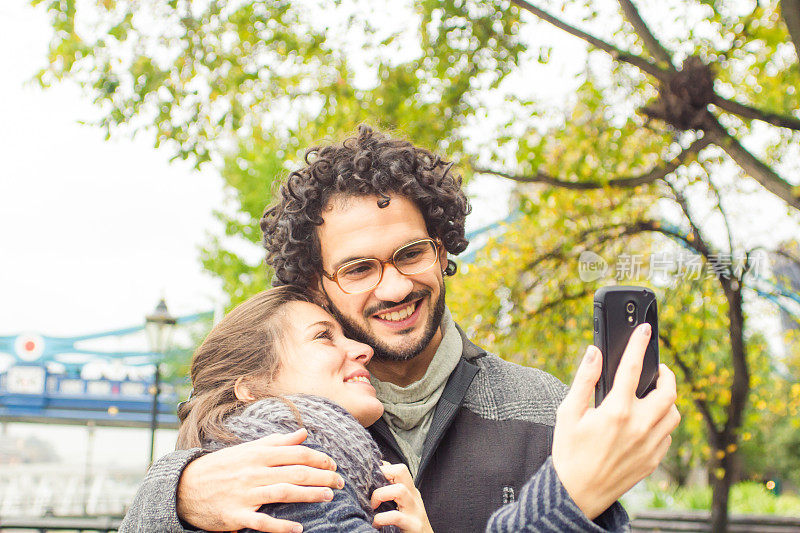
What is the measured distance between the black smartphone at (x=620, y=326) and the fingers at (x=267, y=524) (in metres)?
0.54

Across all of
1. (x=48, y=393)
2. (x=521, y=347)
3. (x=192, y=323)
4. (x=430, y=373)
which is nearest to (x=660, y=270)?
(x=521, y=347)

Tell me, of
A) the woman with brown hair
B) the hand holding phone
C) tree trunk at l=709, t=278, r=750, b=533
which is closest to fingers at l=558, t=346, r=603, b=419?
the hand holding phone

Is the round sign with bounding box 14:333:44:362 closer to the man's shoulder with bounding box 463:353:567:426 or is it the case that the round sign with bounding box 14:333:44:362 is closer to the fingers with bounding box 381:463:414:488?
the man's shoulder with bounding box 463:353:567:426

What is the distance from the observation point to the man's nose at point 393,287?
1790mm

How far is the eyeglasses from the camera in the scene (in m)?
1.83

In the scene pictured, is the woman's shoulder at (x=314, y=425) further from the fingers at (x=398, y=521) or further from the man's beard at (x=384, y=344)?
the man's beard at (x=384, y=344)

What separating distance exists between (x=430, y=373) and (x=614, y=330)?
86 centimetres

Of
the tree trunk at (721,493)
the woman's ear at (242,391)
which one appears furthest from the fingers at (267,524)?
the tree trunk at (721,493)

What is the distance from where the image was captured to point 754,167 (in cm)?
398

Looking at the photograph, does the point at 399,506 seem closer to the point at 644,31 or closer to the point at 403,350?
the point at 403,350

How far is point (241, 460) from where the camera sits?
1.31m

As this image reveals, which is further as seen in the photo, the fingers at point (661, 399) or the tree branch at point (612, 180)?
the tree branch at point (612, 180)

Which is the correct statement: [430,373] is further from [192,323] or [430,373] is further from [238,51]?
[192,323]

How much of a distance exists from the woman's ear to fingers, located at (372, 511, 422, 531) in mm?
464
